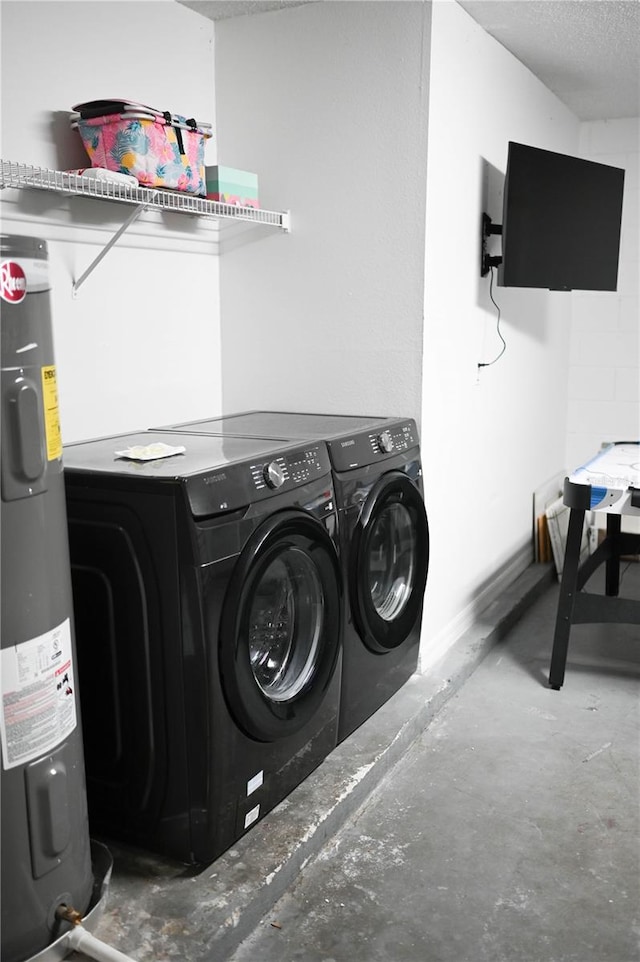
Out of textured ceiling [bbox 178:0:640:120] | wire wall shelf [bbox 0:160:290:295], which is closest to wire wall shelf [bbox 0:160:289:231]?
wire wall shelf [bbox 0:160:290:295]

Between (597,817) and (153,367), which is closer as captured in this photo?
(597,817)

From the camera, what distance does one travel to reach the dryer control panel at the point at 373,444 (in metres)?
2.68

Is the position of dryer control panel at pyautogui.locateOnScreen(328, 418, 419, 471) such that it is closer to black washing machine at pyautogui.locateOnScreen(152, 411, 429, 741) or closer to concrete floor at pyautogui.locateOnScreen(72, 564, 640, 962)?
black washing machine at pyautogui.locateOnScreen(152, 411, 429, 741)

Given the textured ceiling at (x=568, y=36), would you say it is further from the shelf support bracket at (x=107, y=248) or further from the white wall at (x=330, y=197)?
the shelf support bracket at (x=107, y=248)

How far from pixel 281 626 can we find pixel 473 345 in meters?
1.75

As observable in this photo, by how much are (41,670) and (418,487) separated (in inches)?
66.6

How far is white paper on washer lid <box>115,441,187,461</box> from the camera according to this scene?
2302mm

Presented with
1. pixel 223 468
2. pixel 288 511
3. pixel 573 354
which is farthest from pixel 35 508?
pixel 573 354

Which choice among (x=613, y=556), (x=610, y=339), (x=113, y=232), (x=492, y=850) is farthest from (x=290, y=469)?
(x=610, y=339)

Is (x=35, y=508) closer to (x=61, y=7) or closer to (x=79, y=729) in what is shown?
(x=79, y=729)

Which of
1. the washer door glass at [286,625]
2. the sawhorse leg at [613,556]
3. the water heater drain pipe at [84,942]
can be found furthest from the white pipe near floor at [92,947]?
the sawhorse leg at [613,556]

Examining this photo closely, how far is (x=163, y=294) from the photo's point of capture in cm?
318

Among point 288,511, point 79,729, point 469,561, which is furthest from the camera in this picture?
point 469,561

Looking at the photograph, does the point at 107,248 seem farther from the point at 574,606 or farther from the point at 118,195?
the point at 574,606
